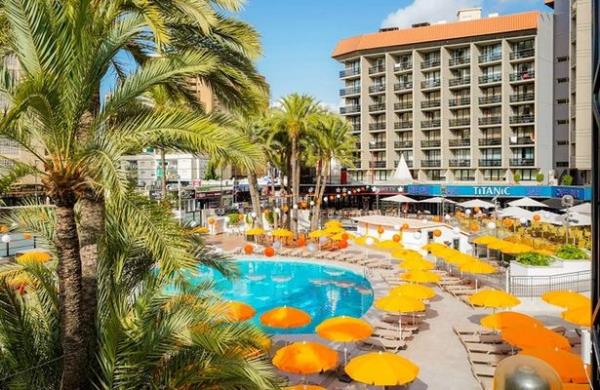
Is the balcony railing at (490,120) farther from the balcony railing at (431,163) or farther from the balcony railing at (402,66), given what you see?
the balcony railing at (402,66)

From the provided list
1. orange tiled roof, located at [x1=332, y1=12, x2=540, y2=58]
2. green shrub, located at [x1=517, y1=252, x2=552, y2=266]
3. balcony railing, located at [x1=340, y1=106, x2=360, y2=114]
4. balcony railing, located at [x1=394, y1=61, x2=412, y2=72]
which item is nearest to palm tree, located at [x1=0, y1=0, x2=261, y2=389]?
green shrub, located at [x1=517, y1=252, x2=552, y2=266]

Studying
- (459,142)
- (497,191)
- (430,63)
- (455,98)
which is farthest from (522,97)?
(497,191)

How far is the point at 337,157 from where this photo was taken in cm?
4234

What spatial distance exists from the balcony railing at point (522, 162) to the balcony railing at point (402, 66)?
55.0 ft

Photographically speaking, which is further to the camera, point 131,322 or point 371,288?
point 371,288

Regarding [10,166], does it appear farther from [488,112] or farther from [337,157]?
[488,112]

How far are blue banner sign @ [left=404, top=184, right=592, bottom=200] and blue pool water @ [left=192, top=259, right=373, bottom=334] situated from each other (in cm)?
2275

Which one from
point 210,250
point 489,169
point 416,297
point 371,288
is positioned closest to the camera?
point 210,250

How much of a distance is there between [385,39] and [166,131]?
6060 centimetres

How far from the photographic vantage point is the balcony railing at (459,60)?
193 feet

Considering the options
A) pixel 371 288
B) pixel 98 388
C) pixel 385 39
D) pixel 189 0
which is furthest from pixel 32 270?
pixel 385 39

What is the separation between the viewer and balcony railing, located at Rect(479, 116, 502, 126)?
56.9 metres

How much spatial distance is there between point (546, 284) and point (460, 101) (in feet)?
139

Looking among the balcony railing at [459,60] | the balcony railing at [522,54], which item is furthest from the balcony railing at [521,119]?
the balcony railing at [459,60]
